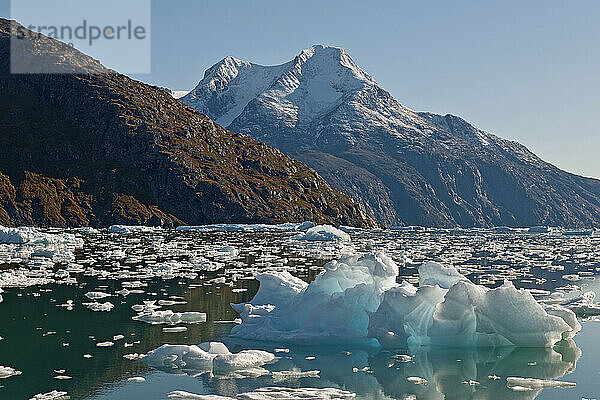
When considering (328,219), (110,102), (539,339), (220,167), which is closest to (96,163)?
(110,102)

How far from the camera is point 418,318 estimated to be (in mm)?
18547

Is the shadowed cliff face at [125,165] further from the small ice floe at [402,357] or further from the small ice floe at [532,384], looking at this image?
the small ice floe at [532,384]

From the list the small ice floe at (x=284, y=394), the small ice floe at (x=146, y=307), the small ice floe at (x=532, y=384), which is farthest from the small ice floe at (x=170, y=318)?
the small ice floe at (x=532, y=384)

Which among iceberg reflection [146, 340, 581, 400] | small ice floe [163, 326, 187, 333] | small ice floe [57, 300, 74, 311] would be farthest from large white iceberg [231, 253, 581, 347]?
small ice floe [57, 300, 74, 311]

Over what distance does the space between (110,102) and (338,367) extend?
165579 mm

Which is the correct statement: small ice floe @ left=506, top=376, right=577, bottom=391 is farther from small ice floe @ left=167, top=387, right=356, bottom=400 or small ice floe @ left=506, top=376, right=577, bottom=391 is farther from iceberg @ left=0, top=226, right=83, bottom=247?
iceberg @ left=0, top=226, right=83, bottom=247

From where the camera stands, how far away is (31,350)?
17.9 m

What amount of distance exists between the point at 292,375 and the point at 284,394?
1.80 meters

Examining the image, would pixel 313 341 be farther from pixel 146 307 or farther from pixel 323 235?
pixel 323 235

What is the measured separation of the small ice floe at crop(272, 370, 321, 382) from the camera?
15.1 metres

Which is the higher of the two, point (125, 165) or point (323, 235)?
point (125, 165)

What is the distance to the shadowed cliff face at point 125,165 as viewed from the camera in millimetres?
140500

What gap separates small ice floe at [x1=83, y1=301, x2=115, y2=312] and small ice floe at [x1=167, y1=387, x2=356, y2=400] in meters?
11.8

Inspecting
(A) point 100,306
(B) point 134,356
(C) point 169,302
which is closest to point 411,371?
(B) point 134,356
